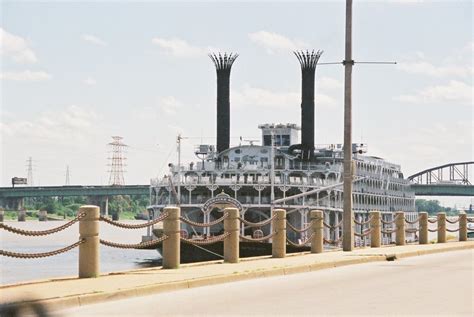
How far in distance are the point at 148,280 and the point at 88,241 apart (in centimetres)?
122

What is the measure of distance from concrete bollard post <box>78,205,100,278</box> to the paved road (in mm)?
1821

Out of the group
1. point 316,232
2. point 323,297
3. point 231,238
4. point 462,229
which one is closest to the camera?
point 323,297

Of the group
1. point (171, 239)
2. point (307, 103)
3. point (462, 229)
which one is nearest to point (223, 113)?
point (307, 103)

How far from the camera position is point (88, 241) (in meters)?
14.9

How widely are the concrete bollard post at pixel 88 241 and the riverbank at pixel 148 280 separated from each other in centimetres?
25

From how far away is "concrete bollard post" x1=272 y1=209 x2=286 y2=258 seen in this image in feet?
71.4

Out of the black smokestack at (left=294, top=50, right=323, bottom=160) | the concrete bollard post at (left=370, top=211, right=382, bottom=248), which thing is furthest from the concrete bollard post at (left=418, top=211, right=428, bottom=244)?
the black smokestack at (left=294, top=50, right=323, bottom=160)

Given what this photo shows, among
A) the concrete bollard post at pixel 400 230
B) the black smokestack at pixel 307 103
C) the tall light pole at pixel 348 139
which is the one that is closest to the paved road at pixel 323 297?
the tall light pole at pixel 348 139

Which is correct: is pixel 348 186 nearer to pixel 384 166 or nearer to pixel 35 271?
pixel 35 271

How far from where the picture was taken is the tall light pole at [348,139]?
24688 millimetres

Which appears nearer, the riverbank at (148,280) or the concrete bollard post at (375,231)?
the riverbank at (148,280)

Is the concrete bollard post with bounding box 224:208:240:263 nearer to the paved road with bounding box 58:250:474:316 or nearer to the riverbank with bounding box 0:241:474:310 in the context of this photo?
the riverbank with bounding box 0:241:474:310

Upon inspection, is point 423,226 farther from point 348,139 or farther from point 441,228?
point 348,139

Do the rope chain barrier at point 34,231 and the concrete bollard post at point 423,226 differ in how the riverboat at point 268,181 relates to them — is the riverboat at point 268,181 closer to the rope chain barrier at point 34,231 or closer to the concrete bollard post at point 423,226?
the concrete bollard post at point 423,226
